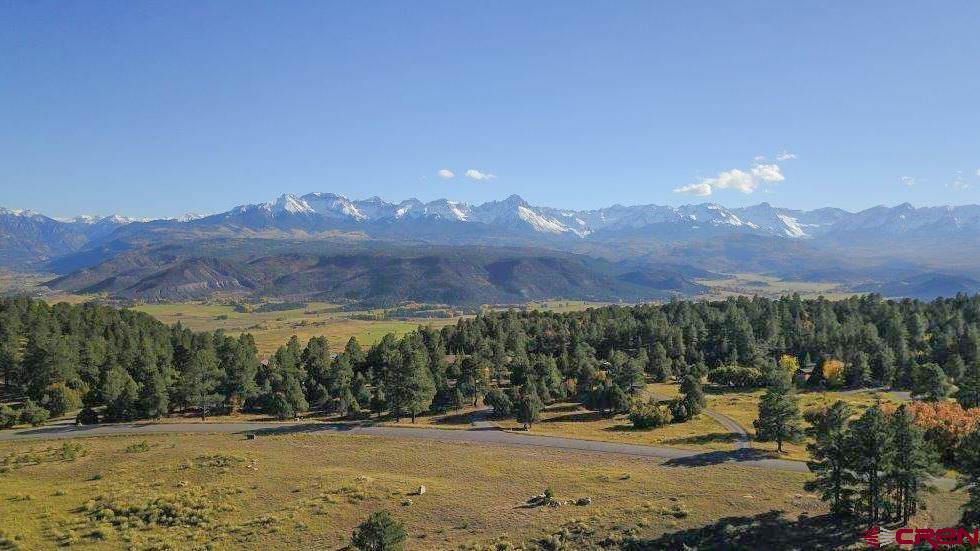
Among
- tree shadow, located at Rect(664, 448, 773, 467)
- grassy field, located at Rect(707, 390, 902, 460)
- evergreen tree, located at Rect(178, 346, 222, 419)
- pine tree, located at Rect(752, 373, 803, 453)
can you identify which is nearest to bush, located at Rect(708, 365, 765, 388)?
grassy field, located at Rect(707, 390, 902, 460)

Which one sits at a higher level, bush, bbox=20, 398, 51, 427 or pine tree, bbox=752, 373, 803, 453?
pine tree, bbox=752, 373, 803, 453

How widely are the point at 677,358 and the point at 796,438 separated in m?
66.5

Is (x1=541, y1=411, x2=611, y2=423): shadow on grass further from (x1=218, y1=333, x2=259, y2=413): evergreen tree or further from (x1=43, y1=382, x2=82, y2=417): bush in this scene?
(x1=43, y1=382, x2=82, y2=417): bush

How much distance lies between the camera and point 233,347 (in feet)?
438

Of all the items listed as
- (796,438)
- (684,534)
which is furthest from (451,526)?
(796,438)

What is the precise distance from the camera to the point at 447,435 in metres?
89.5

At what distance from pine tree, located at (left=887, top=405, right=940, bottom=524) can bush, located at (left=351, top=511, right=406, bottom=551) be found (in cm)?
4634

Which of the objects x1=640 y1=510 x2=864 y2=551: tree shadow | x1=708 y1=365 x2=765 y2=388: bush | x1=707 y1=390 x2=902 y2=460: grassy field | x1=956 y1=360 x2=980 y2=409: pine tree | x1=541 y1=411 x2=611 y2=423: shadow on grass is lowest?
x1=541 y1=411 x2=611 y2=423: shadow on grass

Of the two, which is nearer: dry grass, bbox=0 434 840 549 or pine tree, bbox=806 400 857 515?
pine tree, bbox=806 400 857 515

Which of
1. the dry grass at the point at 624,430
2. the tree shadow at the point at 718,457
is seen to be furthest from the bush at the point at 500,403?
the tree shadow at the point at 718,457

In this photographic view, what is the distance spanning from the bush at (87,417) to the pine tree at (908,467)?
119 metres

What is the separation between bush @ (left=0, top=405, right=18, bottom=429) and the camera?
92812mm

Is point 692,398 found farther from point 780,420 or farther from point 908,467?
point 908,467

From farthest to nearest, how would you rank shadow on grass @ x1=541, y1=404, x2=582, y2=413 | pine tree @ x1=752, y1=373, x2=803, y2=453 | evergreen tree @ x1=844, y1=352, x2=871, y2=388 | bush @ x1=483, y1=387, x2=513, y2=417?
evergreen tree @ x1=844, y1=352, x2=871, y2=388, shadow on grass @ x1=541, y1=404, x2=582, y2=413, bush @ x1=483, y1=387, x2=513, y2=417, pine tree @ x1=752, y1=373, x2=803, y2=453
